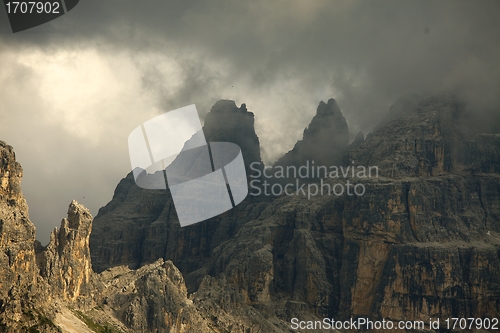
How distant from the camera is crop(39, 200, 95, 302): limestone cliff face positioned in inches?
6240

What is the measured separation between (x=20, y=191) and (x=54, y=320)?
73.7 ft

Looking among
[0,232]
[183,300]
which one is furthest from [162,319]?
[0,232]

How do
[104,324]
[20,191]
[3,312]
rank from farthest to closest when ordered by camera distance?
[104,324] → [20,191] → [3,312]

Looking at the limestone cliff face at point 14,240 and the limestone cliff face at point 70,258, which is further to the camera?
the limestone cliff face at point 70,258

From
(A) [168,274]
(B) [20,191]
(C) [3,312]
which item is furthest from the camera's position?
(A) [168,274]

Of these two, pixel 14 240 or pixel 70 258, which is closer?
pixel 14 240

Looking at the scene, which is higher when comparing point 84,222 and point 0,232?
point 84,222

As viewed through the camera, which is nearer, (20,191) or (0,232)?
(0,232)

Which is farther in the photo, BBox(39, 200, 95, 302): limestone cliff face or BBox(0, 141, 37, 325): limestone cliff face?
BBox(39, 200, 95, 302): limestone cliff face

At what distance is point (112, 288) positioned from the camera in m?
182

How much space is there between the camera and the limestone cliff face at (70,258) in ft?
520

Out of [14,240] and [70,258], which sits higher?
[70,258]

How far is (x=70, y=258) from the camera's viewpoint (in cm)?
16438

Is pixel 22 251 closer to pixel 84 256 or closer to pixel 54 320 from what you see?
pixel 54 320
